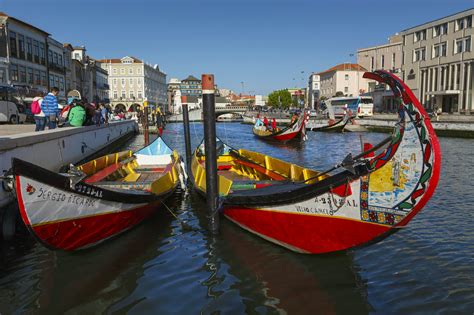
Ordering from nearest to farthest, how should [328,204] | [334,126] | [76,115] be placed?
[328,204]
[76,115]
[334,126]

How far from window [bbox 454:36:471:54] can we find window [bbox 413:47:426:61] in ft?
20.1

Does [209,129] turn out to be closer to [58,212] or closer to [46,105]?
[58,212]

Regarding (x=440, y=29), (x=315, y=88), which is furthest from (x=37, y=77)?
(x=315, y=88)

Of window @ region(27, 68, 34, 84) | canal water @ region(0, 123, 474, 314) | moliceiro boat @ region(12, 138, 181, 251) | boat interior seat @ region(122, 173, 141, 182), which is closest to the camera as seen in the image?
canal water @ region(0, 123, 474, 314)

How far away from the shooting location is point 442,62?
53062 mm

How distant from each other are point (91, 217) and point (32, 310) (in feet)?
5.66

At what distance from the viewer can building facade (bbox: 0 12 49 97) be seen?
34.8m

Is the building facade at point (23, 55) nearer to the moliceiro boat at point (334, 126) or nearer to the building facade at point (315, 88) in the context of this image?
the moliceiro boat at point (334, 126)

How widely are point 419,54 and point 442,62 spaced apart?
17.3ft

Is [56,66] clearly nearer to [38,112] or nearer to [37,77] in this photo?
[37,77]

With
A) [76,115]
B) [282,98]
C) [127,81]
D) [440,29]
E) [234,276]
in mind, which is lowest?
[234,276]

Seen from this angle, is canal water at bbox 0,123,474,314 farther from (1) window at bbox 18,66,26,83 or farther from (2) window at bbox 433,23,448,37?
(2) window at bbox 433,23,448,37

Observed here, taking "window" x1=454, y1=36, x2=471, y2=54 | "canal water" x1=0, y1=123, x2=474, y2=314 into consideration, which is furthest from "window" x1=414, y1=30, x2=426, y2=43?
"canal water" x1=0, y1=123, x2=474, y2=314

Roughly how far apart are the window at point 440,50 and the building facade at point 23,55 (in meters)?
48.1
